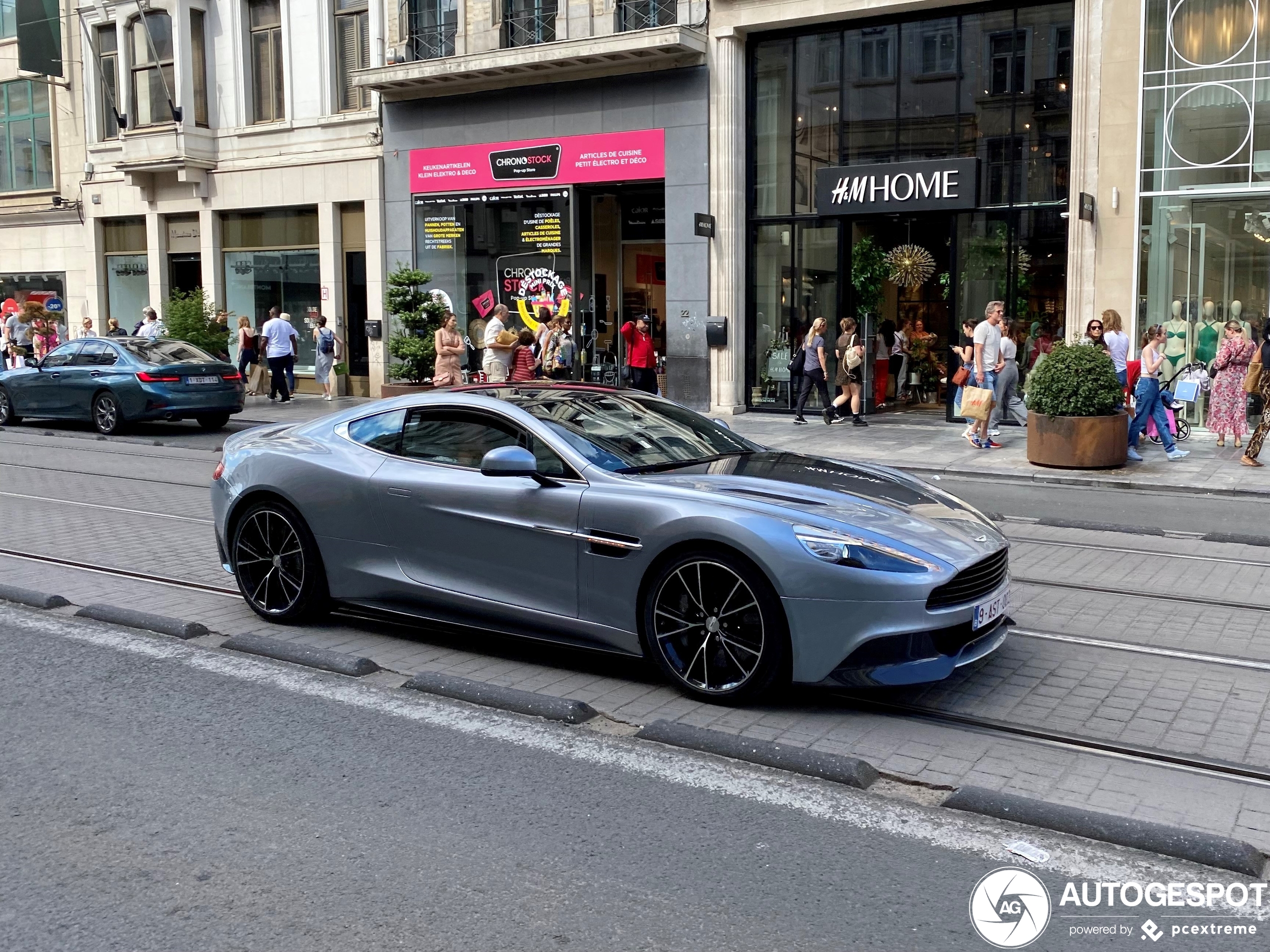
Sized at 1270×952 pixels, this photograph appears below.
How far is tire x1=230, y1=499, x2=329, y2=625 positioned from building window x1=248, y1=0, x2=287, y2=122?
22.1 metres

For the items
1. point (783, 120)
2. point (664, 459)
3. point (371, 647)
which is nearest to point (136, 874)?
point (371, 647)

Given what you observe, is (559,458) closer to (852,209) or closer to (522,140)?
(852,209)

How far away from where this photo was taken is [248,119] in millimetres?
27641

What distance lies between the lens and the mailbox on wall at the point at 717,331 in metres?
21.8

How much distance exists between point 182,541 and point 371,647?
12.8ft

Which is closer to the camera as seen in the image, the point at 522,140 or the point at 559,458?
the point at 559,458

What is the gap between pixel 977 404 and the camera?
17016mm

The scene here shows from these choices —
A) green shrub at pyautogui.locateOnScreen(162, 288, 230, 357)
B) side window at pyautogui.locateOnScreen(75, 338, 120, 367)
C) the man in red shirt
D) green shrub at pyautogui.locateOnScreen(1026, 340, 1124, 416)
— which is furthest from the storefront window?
green shrub at pyautogui.locateOnScreen(1026, 340, 1124, 416)

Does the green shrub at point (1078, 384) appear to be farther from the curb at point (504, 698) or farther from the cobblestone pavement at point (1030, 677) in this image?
the curb at point (504, 698)

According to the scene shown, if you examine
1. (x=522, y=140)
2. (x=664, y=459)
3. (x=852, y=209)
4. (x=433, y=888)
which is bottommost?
(x=433, y=888)

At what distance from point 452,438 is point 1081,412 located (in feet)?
33.6

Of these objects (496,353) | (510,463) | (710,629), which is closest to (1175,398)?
(496,353)

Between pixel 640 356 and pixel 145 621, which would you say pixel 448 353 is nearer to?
pixel 640 356

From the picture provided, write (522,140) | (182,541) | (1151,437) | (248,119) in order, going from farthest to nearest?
1. (248,119)
2. (522,140)
3. (1151,437)
4. (182,541)
